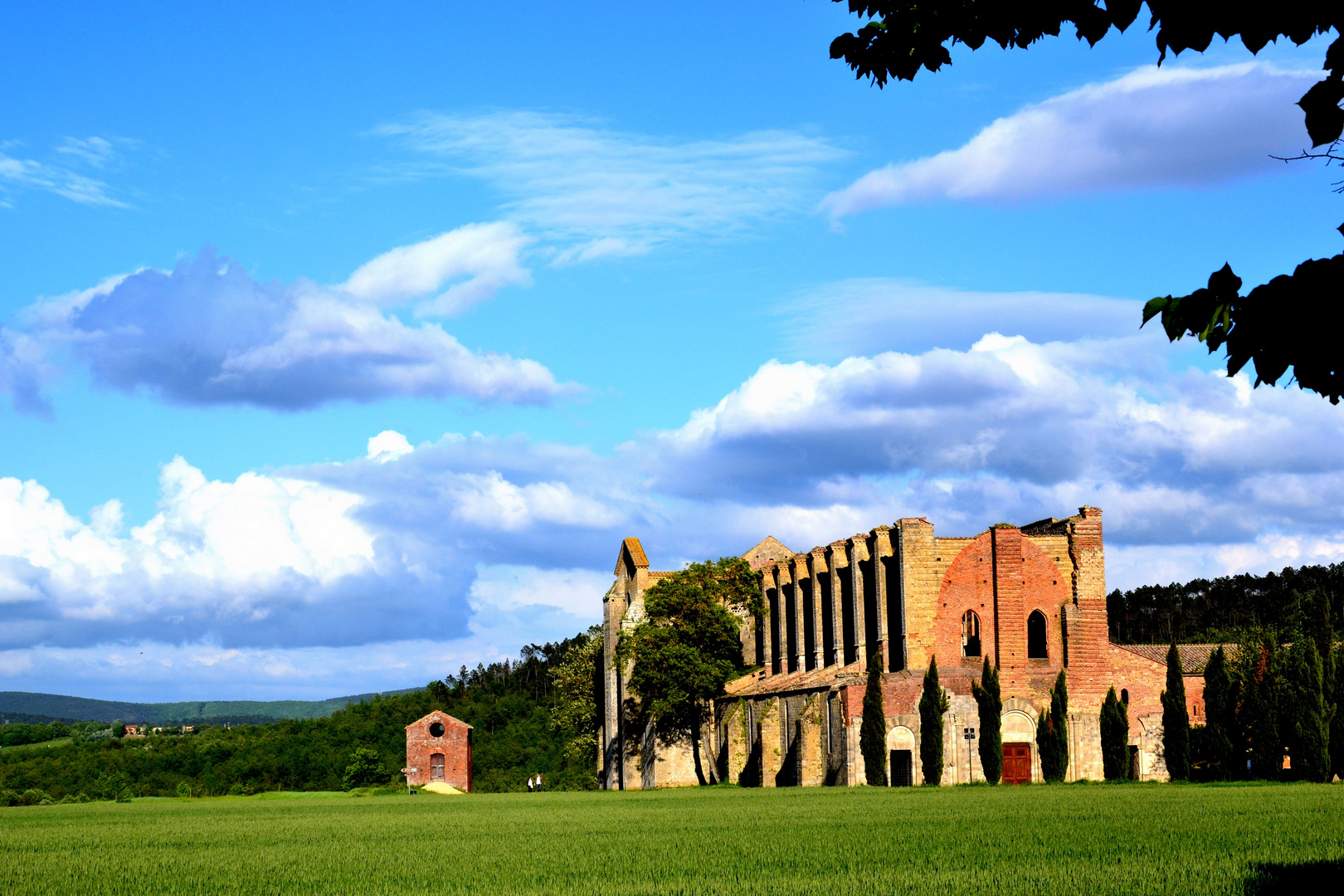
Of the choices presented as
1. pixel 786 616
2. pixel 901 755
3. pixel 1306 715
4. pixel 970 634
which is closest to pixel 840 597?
pixel 786 616

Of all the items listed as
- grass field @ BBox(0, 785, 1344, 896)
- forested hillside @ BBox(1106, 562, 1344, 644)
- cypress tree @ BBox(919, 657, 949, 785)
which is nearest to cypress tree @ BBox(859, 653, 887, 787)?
cypress tree @ BBox(919, 657, 949, 785)

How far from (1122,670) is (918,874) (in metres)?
40.2

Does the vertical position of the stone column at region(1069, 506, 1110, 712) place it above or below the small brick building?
above

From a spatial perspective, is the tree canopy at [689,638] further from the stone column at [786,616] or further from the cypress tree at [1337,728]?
the cypress tree at [1337,728]

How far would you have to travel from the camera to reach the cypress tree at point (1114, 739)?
5125cm

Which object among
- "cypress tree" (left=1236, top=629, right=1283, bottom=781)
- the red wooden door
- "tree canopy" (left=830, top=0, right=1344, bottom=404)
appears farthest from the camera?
the red wooden door

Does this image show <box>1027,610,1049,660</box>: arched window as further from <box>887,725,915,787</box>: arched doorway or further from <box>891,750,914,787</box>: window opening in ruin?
Result: <box>891,750,914,787</box>: window opening in ruin

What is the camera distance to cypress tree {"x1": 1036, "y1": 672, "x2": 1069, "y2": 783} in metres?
51.1

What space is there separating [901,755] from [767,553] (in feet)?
91.1

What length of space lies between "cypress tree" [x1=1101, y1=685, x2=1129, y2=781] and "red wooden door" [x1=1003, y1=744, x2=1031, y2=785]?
296cm

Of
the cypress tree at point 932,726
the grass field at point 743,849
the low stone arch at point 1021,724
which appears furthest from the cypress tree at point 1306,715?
the cypress tree at point 932,726

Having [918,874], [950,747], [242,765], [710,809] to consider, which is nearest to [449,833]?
[710,809]

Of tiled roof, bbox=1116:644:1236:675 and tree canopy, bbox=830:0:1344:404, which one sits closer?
tree canopy, bbox=830:0:1344:404

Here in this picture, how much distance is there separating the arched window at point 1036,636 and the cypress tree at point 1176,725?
6.35 metres
